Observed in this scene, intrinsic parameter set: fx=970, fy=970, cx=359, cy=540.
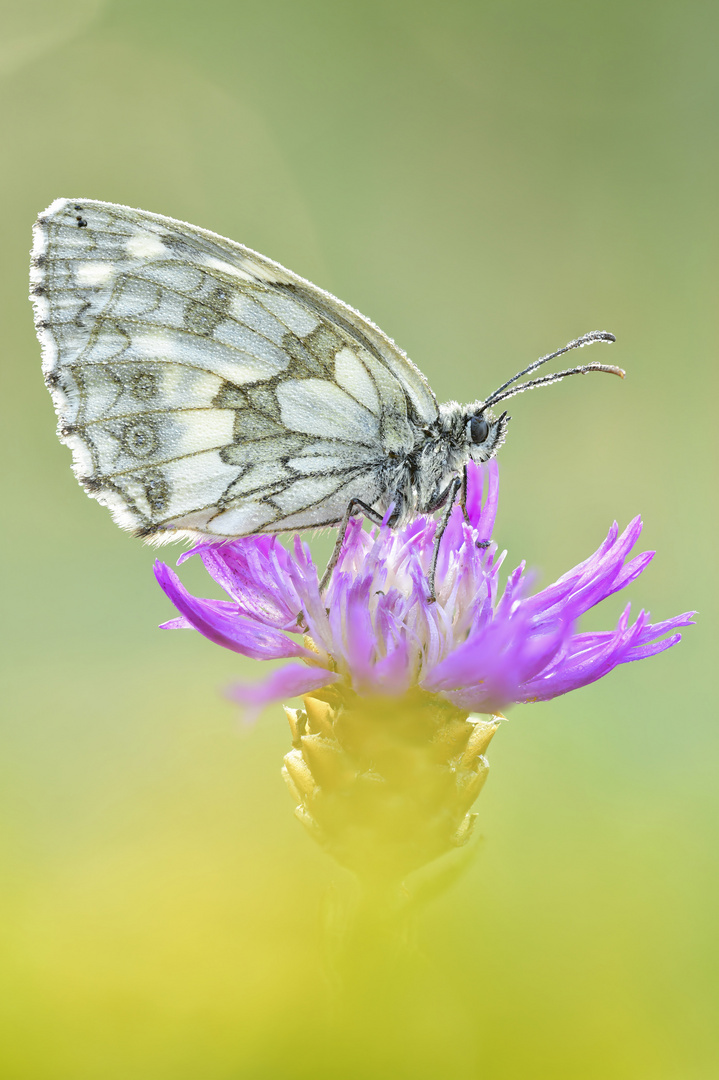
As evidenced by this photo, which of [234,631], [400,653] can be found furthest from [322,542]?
[400,653]


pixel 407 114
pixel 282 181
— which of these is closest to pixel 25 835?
pixel 282 181

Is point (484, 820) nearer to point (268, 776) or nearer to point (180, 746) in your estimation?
point (268, 776)

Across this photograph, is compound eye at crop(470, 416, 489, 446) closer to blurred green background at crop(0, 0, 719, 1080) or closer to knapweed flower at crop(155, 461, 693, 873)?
knapweed flower at crop(155, 461, 693, 873)

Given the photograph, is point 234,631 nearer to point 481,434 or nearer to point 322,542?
point 481,434

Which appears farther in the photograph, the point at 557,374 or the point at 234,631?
the point at 557,374

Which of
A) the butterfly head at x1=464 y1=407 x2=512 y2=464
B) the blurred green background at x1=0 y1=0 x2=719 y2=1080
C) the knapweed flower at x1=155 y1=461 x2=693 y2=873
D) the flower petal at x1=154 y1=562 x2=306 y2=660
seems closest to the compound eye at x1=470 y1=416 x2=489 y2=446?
the butterfly head at x1=464 y1=407 x2=512 y2=464
